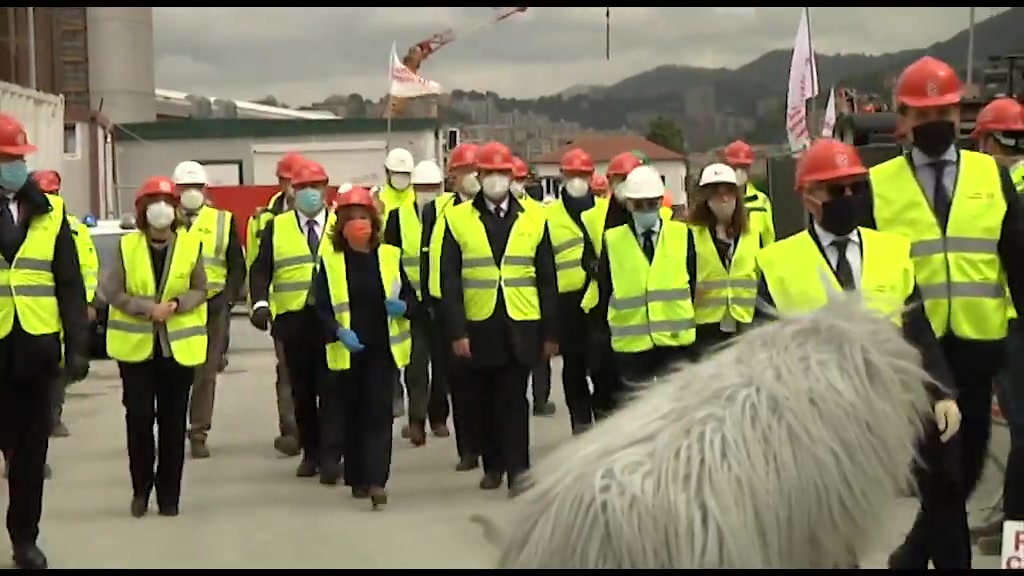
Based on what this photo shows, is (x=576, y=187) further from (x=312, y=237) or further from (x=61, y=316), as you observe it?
(x=61, y=316)

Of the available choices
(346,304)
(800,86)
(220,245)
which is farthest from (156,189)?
(800,86)

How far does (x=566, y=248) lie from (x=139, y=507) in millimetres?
Result: 3627

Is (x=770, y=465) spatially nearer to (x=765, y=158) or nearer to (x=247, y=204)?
(x=765, y=158)

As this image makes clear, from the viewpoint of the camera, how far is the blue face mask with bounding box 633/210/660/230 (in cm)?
816

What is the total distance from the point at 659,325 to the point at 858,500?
4.17m

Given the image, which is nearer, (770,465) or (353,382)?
(770,465)

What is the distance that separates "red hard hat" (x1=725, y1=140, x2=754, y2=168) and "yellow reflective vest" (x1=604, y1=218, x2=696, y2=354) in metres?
3.24

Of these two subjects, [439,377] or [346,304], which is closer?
[346,304]

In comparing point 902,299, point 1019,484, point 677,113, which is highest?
point 677,113

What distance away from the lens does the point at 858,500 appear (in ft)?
12.7

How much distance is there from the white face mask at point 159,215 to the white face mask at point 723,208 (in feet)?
10.7

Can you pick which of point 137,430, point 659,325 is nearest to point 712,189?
point 659,325

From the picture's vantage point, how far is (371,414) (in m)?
8.51

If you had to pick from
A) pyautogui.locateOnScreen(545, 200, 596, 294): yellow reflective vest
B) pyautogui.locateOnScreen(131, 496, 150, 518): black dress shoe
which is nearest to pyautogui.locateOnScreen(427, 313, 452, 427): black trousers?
pyautogui.locateOnScreen(545, 200, 596, 294): yellow reflective vest
